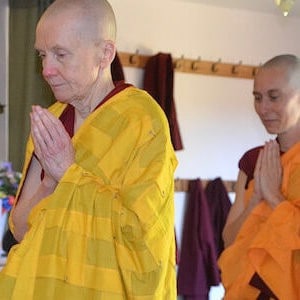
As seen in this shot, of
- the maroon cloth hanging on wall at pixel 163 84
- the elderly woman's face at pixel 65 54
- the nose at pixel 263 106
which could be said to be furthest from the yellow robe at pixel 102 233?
the maroon cloth hanging on wall at pixel 163 84

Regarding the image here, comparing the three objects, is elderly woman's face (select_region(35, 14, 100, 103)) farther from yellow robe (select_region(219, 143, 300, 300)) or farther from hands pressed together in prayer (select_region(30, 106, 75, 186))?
yellow robe (select_region(219, 143, 300, 300))

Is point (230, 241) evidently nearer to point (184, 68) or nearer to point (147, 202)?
point (147, 202)

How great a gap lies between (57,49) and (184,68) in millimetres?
2265

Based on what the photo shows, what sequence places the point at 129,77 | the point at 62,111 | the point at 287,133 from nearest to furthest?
1. the point at 62,111
2. the point at 287,133
3. the point at 129,77

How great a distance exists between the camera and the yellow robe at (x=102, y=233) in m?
1.19

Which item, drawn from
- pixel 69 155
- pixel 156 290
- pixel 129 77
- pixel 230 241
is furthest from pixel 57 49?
pixel 129 77

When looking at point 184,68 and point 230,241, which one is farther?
point 184,68

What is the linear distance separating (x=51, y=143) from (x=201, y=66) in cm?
236

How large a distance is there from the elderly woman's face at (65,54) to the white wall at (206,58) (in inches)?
81.7

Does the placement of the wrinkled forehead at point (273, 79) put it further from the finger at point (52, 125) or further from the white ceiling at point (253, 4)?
the white ceiling at point (253, 4)

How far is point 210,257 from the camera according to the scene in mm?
3371

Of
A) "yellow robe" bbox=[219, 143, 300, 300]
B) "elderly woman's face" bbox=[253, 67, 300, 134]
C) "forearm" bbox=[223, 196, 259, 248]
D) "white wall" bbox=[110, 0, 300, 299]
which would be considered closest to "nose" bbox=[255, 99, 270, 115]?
"elderly woman's face" bbox=[253, 67, 300, 134]

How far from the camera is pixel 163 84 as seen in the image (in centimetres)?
328

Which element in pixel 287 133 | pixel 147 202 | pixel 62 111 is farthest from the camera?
pixel 287 133
